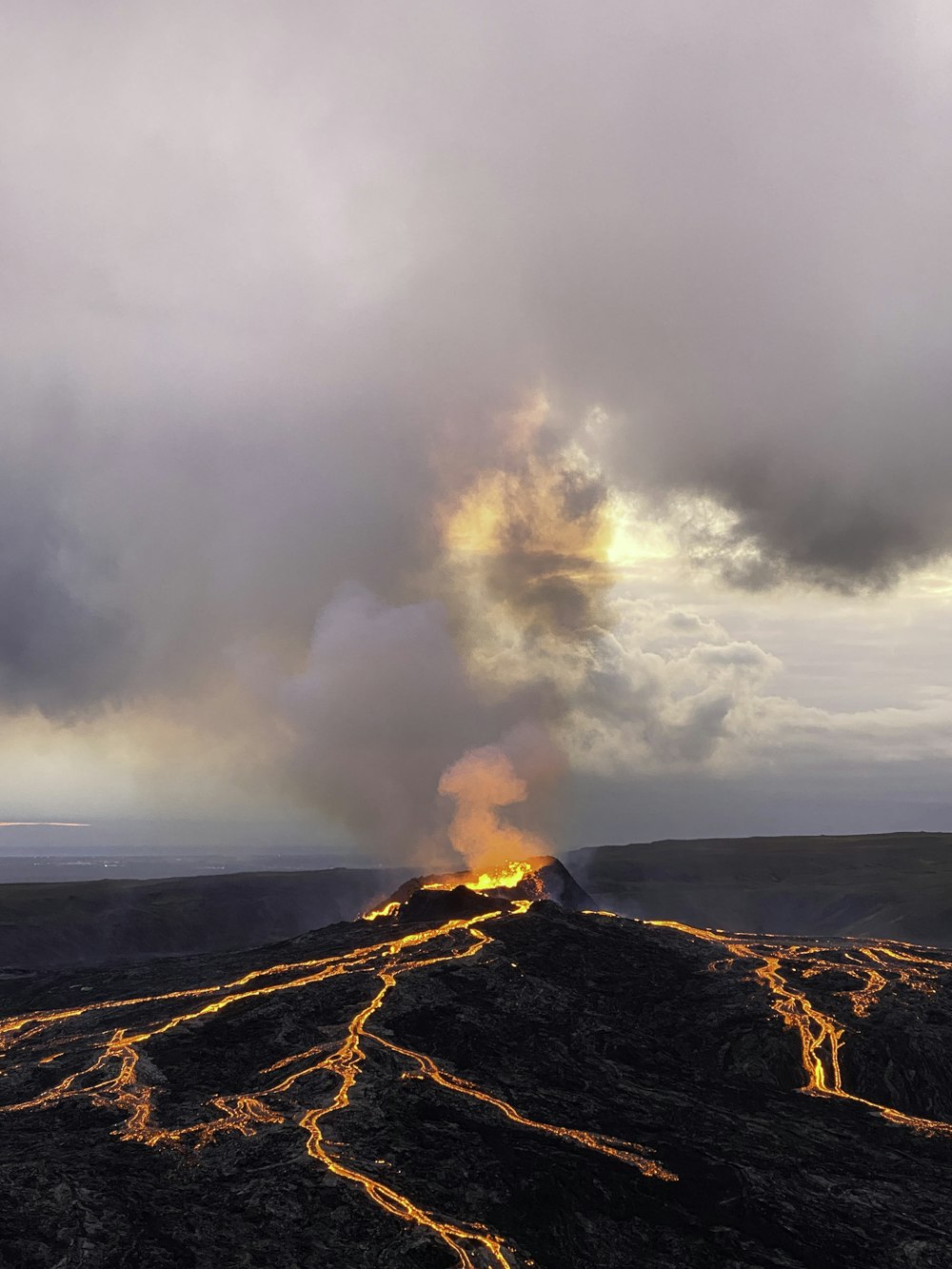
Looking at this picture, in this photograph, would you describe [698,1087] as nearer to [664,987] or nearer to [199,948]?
[664,987]

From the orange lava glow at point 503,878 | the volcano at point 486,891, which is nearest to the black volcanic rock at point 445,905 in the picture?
the volcano at point 486,891

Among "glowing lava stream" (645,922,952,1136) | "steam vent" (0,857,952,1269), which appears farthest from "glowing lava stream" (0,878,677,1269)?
"glowing lava stream" (645,922,952,1136)

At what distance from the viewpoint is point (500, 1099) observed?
43.5 m

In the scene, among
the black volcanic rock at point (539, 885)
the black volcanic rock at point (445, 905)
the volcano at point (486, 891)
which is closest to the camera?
the black volcanic rock at point (445, 905)

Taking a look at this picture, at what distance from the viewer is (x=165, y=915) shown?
14662cm

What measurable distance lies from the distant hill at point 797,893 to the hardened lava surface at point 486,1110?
2995 inches

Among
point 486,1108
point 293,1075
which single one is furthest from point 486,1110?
point 293,1075

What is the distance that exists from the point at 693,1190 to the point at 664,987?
28341 mm

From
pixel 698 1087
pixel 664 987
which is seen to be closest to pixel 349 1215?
pixel 698 1087

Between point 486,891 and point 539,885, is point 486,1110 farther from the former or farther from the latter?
point 539,885

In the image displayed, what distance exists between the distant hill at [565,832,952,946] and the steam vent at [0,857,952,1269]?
74.3m

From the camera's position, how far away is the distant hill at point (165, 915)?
424ft

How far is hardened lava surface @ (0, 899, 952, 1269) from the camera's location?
31203 mm

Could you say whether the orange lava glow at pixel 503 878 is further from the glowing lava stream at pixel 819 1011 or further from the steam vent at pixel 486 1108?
the steam vent at pixel 486 1108
